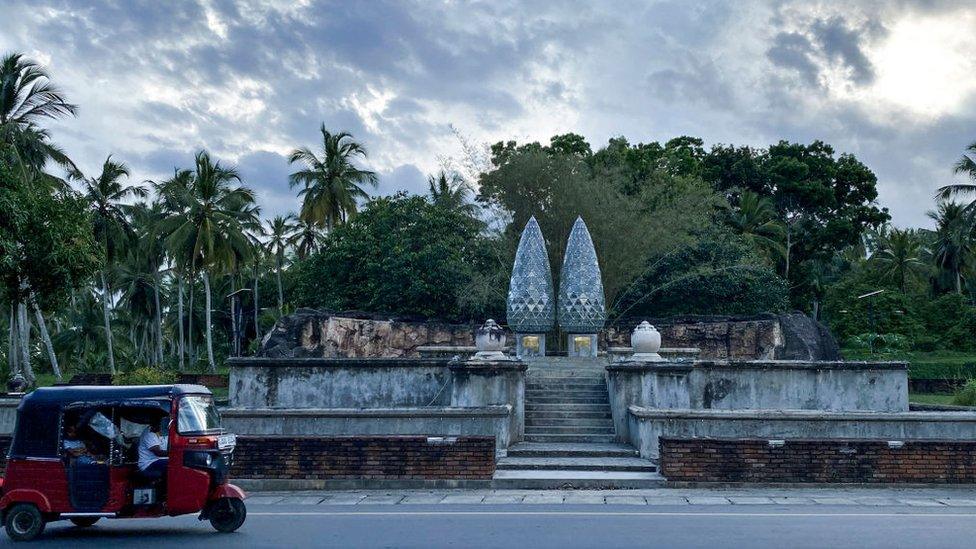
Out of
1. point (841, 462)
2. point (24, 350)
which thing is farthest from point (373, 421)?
point (24, 350)

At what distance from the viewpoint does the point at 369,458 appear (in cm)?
1673

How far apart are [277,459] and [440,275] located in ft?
79.7

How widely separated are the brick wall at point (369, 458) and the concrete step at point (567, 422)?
5331 mm

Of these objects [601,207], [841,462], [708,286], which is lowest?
[841,462]

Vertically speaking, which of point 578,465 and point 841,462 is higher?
point 841,462

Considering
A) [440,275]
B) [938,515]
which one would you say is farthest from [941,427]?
[440,275]

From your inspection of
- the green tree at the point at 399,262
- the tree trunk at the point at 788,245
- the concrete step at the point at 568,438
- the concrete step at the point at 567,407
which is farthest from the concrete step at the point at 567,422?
the tree trunk at the point at 788,245

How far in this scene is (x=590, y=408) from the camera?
75.8ft

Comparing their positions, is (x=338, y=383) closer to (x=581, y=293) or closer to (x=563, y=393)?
(x=563, y=393)

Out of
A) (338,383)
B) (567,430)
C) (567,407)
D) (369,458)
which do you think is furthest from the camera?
(338,383)

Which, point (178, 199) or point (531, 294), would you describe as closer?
point (531, 294)

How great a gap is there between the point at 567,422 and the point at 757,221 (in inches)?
1388

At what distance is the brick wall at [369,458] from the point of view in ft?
54.7

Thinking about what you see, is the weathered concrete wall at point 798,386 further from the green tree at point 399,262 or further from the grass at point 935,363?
the green tree at point 399,262
